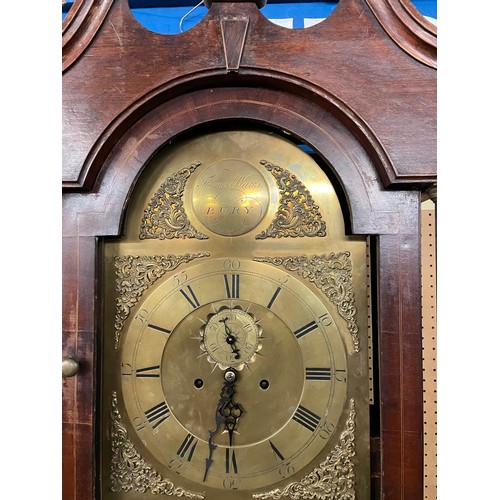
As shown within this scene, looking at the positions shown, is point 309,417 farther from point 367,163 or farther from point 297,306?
point 367,163

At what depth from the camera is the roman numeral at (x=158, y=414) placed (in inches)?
40.8

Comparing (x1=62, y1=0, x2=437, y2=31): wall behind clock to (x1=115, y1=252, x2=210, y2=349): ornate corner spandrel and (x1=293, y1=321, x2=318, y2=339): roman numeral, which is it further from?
(x1=293, y1=321, x2=318, y2=339): roman numeral

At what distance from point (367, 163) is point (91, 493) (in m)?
0.91

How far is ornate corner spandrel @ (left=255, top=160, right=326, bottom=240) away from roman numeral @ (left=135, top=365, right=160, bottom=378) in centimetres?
37

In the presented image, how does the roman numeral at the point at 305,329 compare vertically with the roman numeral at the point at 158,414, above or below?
above

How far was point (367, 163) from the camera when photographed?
990mm

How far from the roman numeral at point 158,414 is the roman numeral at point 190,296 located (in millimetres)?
229

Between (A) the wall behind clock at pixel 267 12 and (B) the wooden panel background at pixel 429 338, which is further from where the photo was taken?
(A) the wall behind clock at pixel 267 12

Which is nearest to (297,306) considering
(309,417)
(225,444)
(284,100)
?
(309,417)

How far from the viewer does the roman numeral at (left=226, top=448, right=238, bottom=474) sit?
102cm

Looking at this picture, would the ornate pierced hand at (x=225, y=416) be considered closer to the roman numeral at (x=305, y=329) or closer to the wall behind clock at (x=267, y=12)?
the roman numeral at (x=305, y=329)

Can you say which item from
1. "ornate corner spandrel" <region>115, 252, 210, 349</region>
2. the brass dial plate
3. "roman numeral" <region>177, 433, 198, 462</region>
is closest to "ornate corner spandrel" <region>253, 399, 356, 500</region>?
the brass dial plate

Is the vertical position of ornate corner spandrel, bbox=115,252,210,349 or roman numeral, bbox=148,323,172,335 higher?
ornate corner spandrel, bbox=115,252,210,349

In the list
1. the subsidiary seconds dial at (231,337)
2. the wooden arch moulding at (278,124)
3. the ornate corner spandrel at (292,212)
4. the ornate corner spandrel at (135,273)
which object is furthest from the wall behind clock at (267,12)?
the subsidiary seconds dial at (231,337)
